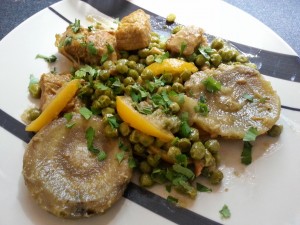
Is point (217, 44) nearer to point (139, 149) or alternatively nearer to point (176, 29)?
point (176, 29)

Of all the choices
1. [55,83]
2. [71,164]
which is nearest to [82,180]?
[71,164]

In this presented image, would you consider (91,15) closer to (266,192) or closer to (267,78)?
(267,78)

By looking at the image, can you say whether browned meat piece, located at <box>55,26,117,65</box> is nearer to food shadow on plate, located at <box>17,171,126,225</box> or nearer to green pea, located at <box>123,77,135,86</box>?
green pea, located at <box>123,77,135,86</box>

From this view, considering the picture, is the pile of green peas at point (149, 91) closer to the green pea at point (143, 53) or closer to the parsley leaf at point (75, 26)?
the green pea at point (143, 53)

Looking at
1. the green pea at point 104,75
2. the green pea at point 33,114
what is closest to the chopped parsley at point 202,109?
the green pea at point 104,75

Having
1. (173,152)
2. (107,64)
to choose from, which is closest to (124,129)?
(173,152)

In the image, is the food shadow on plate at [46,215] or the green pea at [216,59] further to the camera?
the green pea at [216,59]
